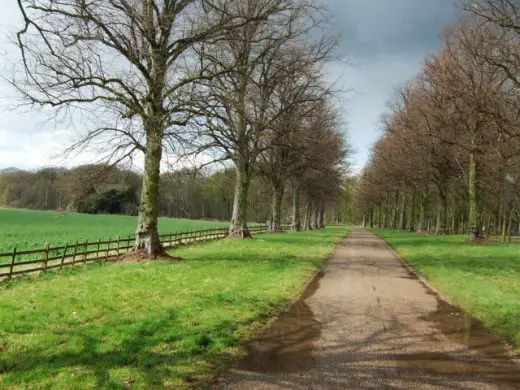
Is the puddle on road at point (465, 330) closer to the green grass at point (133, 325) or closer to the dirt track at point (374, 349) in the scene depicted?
the dirt track at point (374, 349)

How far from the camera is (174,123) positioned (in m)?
17.6

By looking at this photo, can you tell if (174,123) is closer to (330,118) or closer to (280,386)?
(280,386)

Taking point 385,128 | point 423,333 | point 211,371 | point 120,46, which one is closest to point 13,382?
point 211,371

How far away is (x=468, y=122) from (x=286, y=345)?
3148cm

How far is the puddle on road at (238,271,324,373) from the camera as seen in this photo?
6.56 meters

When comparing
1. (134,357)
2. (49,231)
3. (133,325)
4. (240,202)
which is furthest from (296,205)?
(134,357)

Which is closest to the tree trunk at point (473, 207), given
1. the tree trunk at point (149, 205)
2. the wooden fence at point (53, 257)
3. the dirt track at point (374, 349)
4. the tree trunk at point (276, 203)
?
the tree trunk at point (276, 203)

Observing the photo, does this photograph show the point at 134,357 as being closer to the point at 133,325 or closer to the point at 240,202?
the point at 133,325

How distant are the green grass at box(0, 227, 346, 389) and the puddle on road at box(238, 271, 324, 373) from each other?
0.32 meters

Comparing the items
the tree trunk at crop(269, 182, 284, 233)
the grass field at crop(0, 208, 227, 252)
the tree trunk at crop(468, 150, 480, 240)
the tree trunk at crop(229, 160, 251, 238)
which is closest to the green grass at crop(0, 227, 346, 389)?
the grass field at crop(0, 208, 227, 252)

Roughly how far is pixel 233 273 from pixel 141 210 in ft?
A: 19.0

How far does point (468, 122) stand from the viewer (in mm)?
34562

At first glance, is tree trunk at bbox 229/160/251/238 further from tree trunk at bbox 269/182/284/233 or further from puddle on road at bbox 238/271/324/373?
puddle on road at bbox 238/271/324/373

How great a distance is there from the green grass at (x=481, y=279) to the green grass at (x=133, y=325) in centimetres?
431
